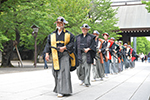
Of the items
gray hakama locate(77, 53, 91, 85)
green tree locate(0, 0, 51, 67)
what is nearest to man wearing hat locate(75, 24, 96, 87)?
gray hakama locate(77, 53, 91, 85)

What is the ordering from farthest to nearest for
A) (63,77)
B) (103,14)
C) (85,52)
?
(103,14) → (85,52) → (63,77)

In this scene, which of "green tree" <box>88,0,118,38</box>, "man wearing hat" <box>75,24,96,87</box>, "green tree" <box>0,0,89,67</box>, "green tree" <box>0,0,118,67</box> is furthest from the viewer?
"green tree" <box>88,0,118,38</box>

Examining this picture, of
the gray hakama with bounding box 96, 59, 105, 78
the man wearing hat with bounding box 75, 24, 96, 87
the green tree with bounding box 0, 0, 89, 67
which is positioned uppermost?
the green tree with bounding box 0, 0, 89, 67

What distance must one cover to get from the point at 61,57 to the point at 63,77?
527mm

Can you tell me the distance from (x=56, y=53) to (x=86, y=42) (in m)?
2.22

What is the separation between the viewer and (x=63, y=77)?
6.46m

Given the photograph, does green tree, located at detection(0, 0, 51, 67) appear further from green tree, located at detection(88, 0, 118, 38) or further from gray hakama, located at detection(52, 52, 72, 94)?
gray hakama, located at detection(52, 52, 72, 94)

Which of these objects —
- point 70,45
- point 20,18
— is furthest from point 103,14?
point 70,45

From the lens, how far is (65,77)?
21.2 feet

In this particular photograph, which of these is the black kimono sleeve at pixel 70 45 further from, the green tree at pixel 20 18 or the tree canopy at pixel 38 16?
the green tree at pixel 20 18

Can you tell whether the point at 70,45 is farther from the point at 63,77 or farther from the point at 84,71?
the point at 84,71

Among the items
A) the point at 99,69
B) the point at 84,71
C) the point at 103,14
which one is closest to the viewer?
the point at 84,71

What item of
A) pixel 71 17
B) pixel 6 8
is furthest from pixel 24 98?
pixel 71 17

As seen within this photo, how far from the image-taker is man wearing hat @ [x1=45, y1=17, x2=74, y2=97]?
21.0 ft
